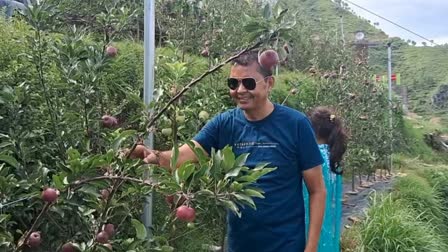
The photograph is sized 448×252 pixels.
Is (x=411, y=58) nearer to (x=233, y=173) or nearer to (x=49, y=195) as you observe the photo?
(x=233, y=173)

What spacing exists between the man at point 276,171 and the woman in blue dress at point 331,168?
821mm

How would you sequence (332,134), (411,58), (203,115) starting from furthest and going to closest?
(411,58), (332,134), (203,115)

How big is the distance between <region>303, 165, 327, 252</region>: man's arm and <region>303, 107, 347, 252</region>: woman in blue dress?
792 millimetres

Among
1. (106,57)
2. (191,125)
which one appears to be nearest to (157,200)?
(191,125)

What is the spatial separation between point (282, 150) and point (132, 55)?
2.99m

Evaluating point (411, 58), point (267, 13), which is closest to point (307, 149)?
point (267, 13)

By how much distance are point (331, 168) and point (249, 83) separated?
1.21 m

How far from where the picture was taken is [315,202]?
2.24m

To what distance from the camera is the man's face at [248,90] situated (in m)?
2.13

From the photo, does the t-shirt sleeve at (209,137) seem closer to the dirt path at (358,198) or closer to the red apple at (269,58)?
the red apple at (269,58)

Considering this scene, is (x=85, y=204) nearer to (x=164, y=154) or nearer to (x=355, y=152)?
(x=164, y=154)

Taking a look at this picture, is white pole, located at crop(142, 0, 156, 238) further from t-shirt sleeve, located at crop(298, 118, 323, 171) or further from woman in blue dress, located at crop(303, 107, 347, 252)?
woman in blue dress, located at crop(303, 107, 347, 252)

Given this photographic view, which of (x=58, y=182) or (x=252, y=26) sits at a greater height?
(x=252, y=26)

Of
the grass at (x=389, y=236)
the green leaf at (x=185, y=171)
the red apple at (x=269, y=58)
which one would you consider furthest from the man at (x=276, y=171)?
the grass at (x=389, y=236)
